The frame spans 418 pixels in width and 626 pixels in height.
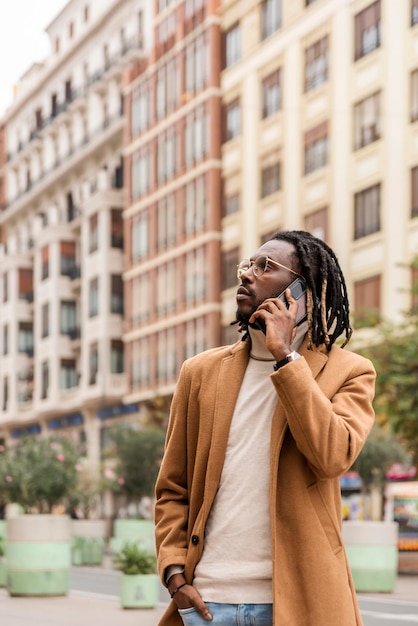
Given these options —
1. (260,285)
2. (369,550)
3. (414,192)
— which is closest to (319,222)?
(414,192)

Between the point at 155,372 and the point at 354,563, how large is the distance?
112 ft

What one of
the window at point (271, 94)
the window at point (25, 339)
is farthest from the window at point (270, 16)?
the window at point (25, 339)

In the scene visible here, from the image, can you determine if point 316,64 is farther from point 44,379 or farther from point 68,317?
point 44,379

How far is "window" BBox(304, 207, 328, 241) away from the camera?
43750 millimetres

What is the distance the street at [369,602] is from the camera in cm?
1628

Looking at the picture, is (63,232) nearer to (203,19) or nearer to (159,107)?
(159,107)

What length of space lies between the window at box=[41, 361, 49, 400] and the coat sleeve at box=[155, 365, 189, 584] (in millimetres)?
64033

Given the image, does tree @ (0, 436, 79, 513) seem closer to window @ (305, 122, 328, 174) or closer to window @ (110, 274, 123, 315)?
window @ (305, 122, 328, 174)

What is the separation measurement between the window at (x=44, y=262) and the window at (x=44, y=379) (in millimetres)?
4312

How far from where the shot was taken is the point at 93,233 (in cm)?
6266

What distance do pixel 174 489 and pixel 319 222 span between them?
133 feet

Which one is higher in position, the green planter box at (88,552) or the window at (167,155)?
the window at (167,155)

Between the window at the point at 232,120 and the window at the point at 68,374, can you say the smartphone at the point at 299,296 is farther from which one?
the window at the point at 68,374

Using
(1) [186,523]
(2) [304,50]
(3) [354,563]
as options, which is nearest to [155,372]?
(2) [304,50]
